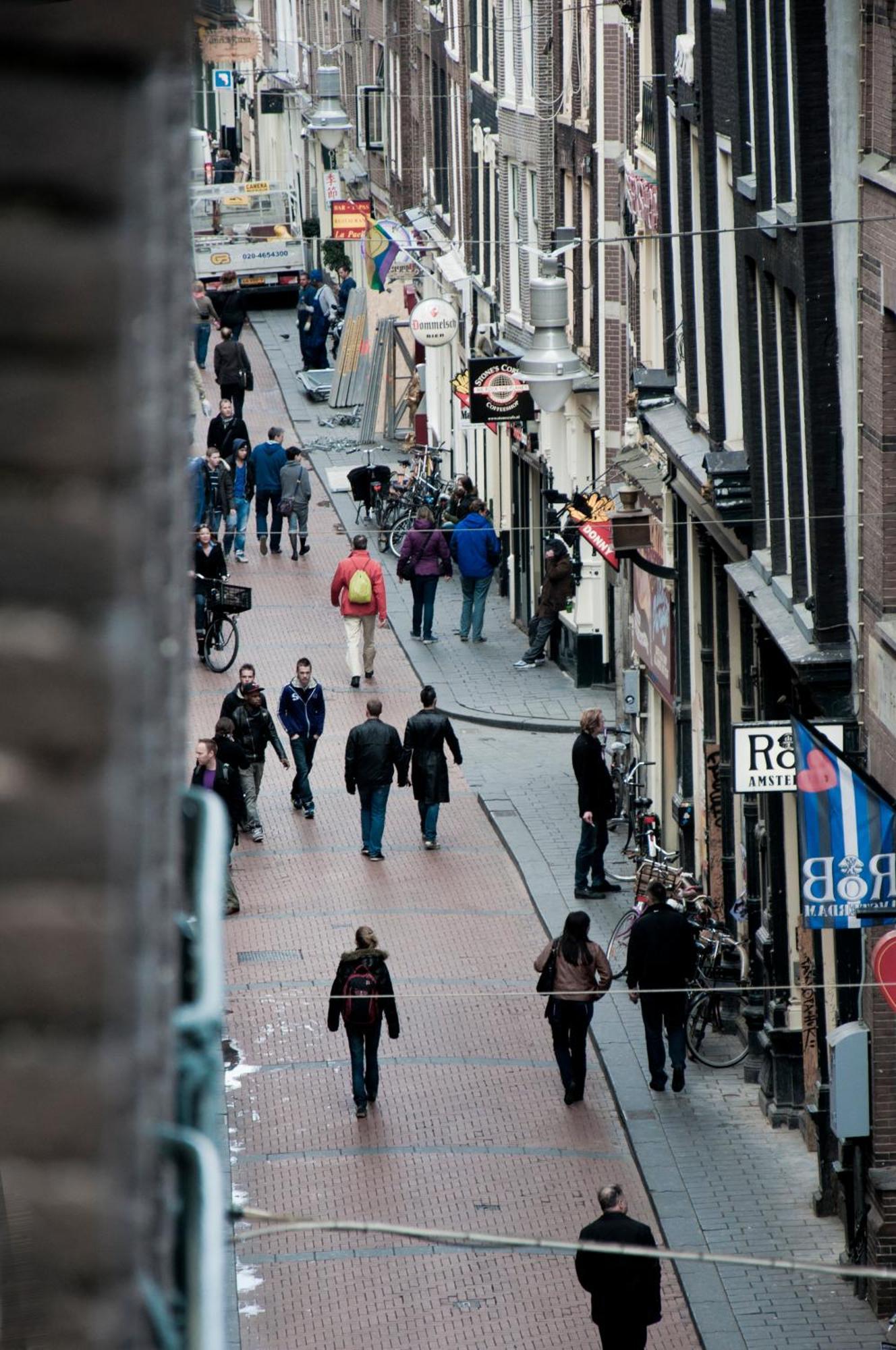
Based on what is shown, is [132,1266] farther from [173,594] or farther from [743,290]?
[743,290]

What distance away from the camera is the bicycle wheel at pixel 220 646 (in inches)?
1052

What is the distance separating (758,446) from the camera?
54.2 feet

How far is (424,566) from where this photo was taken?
28.2 m

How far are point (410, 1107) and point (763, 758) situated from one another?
3.30 m

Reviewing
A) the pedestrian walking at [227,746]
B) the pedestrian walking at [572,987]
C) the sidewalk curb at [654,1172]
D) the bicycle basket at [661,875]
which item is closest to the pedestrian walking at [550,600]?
the sidewalk curb at [654,1172]

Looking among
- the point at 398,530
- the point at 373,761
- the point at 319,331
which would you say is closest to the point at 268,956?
the point at 373,761

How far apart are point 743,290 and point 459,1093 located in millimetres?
5849

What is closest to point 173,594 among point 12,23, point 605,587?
point 12,23

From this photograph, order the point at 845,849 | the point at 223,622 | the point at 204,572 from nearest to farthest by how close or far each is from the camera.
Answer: the point at 845,849 → the point at 204,572 → the point at 223,622

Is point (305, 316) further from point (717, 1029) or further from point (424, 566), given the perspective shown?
point (717, 1029)

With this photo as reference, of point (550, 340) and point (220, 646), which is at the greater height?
point (550, 340)

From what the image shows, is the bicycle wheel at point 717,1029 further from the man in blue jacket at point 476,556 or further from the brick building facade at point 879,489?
the man in blue jacket at point 476,556

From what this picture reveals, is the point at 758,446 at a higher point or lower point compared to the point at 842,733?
higher

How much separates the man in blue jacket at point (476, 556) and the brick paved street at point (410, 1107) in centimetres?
499
